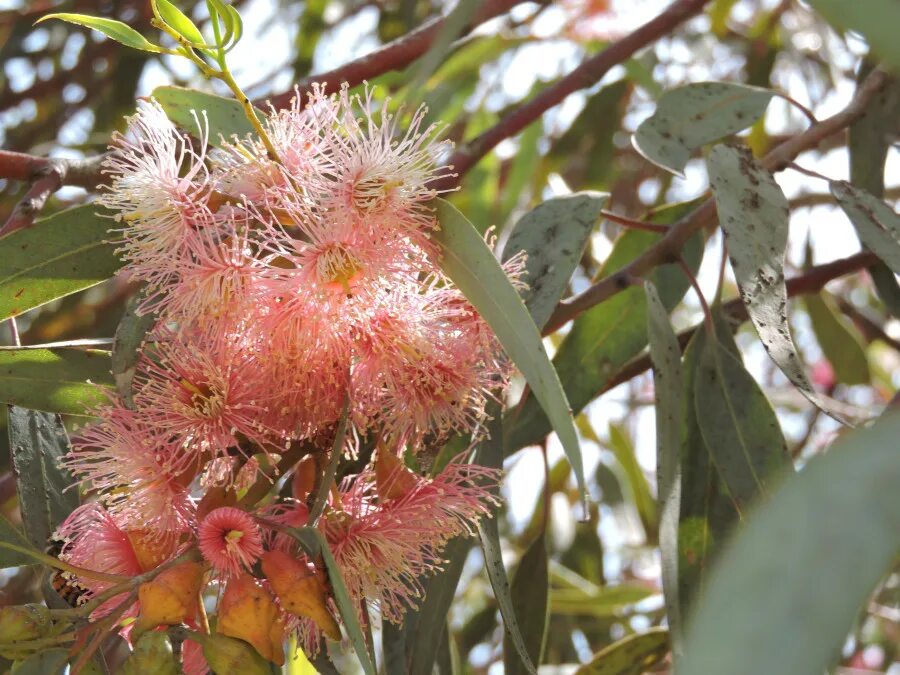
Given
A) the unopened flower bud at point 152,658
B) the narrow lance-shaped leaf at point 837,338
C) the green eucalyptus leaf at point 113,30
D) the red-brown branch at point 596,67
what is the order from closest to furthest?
the unopened flower bud at point 152,658 < the green eucalyptus leaf at point 113,30 < the red-brown branch at point 596,67 < the narrow lance-shaped leaf at point 837,338

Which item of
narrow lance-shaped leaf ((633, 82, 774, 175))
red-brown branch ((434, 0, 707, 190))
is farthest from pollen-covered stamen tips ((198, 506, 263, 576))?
red-brown branch ((434, 0, 707, 190))

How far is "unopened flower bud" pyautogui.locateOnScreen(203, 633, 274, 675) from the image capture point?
703 mm

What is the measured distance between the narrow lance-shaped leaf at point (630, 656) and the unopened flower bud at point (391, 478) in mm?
569

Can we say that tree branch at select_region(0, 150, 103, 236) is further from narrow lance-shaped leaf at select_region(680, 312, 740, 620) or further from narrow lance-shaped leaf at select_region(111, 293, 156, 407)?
narrow lance-shaped leaf at select_region(680, 312, 740, 620)

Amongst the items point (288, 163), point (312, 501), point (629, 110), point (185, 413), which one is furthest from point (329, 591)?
point (629, 110)

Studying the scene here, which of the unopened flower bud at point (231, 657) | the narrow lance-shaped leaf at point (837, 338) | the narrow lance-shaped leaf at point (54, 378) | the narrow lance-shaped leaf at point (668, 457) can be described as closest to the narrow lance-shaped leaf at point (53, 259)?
the narrow lance-shaped leaf at point (54, 378)

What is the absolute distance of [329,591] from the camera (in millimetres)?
775

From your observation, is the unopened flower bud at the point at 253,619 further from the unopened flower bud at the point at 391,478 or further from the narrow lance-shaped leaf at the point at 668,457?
the narrow lance-shaped leaf at the point at 668,457

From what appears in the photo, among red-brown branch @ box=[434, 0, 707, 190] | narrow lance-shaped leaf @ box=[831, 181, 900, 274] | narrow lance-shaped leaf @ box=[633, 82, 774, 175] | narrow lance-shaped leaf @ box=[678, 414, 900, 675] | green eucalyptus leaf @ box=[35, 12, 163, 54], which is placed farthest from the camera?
red-brown branch @ box=[434, 0, 707, 190]

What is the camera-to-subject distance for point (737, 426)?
108cm

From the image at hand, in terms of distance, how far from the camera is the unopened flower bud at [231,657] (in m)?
0.70

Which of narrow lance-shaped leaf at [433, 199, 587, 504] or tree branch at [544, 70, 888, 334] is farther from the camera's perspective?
tree branch at [544, 70, 888, 334]

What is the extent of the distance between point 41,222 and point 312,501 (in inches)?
15.3

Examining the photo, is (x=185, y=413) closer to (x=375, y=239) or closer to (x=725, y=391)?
(x=375, y=239)
